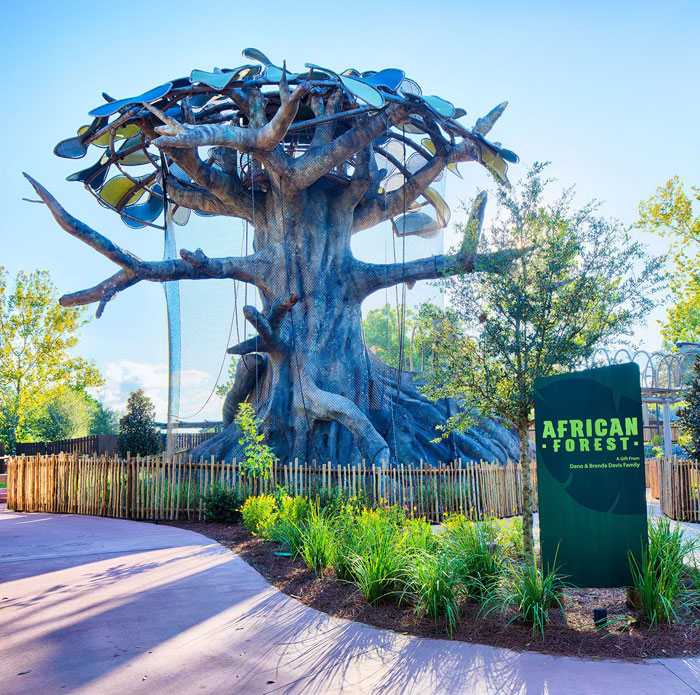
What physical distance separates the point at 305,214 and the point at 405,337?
1404 centimetres

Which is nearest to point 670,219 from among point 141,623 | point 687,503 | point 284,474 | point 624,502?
point 687,503

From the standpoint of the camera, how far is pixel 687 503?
14250 mm

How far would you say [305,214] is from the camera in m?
18.2

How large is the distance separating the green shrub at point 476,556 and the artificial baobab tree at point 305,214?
25.1 ft

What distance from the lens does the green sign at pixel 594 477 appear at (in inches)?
234

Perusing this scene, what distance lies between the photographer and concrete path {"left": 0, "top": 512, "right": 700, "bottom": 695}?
4.27 m

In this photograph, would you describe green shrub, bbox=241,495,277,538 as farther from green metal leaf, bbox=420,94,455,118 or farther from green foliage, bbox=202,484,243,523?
green metal leaf, bbox=420,94,455,118

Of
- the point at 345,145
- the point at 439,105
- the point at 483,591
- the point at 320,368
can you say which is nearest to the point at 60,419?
the point at 320,368

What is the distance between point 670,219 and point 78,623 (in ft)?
72.4

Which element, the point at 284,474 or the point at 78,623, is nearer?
the point at 78,623

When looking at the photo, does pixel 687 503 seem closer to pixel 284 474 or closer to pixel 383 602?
pixel 284 474

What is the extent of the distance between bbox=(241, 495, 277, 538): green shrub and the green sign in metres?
4.80

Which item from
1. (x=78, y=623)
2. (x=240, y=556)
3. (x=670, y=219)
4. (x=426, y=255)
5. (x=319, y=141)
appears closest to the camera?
(x=78, y=623)

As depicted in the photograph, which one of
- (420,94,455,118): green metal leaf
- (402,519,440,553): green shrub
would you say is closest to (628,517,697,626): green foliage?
(402,519,440,553): green shrub
